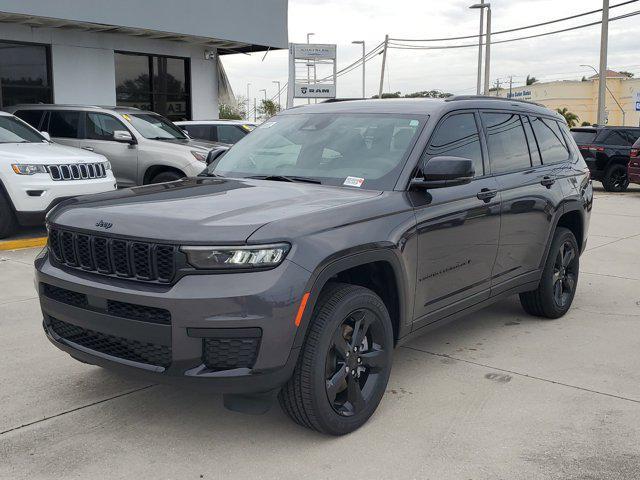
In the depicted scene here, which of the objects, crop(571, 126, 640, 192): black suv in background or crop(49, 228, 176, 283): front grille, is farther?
crop(571, 126, 640, 192): black suv in background

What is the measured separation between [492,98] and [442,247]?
1.68 metres

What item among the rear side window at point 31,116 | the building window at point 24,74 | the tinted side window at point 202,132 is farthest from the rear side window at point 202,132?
the building window at point 24,74

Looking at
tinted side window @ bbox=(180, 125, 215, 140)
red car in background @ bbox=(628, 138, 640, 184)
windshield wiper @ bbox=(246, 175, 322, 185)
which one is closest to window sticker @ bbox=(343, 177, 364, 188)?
windshield wiper @ bbox=(246, 175, 322, 185)

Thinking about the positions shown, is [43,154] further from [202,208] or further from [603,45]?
[603,45]

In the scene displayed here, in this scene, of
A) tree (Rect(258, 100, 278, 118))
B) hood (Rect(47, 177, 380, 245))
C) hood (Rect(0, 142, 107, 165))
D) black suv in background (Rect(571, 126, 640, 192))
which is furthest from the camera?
tree (Rect(258, 100, 278, 118))

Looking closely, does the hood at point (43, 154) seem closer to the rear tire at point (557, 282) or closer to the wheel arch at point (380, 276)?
the rear tire at point (557, 282)

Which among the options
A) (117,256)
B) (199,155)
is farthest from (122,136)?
(117,256)

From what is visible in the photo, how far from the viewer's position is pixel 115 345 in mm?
3381

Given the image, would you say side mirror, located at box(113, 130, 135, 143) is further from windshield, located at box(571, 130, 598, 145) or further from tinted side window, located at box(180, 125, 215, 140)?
windshield, located at box(571, 130, 598, 145)

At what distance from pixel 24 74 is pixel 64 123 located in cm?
382

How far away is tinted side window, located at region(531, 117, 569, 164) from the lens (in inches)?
224

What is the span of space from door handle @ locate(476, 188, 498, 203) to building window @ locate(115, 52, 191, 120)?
46.4 ft

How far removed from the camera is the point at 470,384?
14.4 ft

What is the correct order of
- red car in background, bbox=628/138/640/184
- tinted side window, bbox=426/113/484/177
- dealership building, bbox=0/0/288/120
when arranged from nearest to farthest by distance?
1. tinted side window, bbox=426/113/484/177
2. dealership building, bbox=0/0/288/120
3. red car in background, bbox=628/138/640/184
